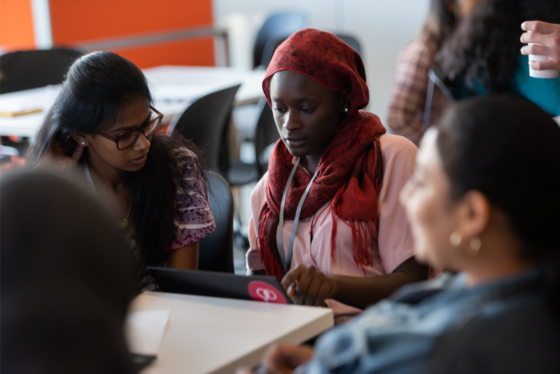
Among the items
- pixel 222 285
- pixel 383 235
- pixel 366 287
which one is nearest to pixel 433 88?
pixel 383 235

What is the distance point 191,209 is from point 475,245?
3.43ft

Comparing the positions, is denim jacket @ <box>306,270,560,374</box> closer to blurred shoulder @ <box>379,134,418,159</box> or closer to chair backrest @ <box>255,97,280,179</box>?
blurred shoulder @ <box>379,134,418,159</box>

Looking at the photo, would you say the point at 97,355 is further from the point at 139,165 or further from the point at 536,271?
the point at 139,165

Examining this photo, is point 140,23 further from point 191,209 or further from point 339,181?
point 339,181

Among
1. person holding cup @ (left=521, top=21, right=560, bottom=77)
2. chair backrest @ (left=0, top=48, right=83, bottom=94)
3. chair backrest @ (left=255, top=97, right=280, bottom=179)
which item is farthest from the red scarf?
chair backrest @ (left=0, top=48, right=83, bottom=94)

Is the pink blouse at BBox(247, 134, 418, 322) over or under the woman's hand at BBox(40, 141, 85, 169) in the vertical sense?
under

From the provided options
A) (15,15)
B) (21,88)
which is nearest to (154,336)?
(21,88)

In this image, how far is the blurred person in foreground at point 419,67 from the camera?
9.15ft

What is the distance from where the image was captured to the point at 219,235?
1704 mm

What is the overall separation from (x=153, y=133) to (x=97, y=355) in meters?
1.13

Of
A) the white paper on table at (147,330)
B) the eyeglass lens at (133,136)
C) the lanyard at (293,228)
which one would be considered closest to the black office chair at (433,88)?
the lanyard at (293,228)

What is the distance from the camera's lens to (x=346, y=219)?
151 centimetres

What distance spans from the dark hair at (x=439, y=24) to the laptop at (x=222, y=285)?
191 cm

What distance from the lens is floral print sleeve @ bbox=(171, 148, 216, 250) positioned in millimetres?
1659
